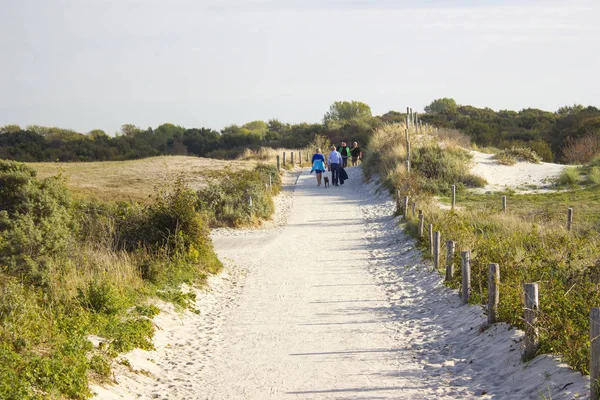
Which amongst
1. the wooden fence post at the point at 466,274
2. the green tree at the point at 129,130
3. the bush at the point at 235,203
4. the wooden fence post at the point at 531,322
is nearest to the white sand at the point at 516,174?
the bush at the point at 235,203

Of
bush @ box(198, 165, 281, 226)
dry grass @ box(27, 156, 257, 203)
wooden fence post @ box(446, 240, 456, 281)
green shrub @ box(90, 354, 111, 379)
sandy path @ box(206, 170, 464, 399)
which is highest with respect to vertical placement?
dry grass @ box(27, 156, 257, 203)

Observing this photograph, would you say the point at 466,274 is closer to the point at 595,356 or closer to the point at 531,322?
the point at 531,322

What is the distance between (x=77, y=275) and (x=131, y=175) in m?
25.4

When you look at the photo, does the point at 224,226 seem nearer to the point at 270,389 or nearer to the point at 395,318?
the point at 395,318

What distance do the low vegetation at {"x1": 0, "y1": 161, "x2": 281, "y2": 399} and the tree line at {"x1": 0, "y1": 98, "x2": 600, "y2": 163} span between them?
2137cm

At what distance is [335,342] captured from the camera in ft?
32.6

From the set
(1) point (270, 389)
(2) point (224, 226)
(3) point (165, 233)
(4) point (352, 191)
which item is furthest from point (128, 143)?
(1) point (270, 389)

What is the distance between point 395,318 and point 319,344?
2.01 metres

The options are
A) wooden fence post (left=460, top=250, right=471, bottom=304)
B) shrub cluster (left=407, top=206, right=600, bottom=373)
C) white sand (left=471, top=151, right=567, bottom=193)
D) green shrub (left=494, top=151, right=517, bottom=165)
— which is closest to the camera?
shrub cluster (left=407, top=206, right=600, bottom=373)

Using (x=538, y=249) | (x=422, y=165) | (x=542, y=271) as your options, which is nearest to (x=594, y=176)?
(x=422, y=165)

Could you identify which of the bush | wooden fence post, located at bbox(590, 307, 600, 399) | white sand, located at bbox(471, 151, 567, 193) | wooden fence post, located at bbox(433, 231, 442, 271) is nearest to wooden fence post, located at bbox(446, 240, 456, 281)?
wooden fence post, located at bbox(433, 231, 442, 271)

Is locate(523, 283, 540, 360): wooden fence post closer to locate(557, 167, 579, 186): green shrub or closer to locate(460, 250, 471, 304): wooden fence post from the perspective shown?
locate(460, 250, 471, 304): wooden fence post

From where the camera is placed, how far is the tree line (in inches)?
1801

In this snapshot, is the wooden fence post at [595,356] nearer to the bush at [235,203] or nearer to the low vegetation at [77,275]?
the low vegetation at [77,275]
